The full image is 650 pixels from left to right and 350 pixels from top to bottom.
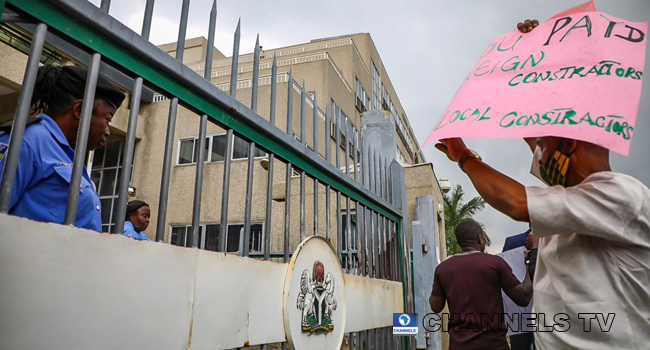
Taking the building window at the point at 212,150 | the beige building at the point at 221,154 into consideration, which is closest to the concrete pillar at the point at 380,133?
the beige building at the point at 221,154

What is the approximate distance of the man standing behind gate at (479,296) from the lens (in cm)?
317

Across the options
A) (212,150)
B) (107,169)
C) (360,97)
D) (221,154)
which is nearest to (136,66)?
(221,154)

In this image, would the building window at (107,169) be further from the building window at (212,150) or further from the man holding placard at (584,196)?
the man holding placard at (584,196)

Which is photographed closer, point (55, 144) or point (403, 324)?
point (55, 144)

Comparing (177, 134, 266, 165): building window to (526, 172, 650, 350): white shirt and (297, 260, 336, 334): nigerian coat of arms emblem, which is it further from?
(526, 172, 650, 350): white shirt

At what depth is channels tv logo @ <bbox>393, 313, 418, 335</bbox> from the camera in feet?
12.0

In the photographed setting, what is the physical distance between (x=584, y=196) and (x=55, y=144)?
5.32 feet

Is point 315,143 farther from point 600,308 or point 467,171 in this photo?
point 600,308

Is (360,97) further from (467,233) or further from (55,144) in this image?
(55,144)

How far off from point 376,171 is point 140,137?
11.1 meters

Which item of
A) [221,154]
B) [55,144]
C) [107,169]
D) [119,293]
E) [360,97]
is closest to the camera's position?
[119,293]

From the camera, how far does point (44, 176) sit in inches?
51.4

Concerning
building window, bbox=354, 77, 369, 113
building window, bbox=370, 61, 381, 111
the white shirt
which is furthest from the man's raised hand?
building window, bbox=370, 61, 381, 111

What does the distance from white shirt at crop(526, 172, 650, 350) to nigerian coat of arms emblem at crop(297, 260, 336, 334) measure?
116 centimetres
